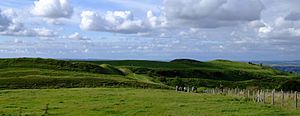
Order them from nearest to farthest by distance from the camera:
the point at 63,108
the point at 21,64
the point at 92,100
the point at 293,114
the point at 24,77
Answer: the point at 293,114, the point at 63,108, the point at 92,100, the point at 24,77, the point at 21,64

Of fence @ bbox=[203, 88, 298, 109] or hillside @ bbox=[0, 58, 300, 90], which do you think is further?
hillside @ bbox=[0, 58, 300, 90]

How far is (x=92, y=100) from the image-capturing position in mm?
41125

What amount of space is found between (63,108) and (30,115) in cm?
474

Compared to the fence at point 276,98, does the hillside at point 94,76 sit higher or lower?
higher

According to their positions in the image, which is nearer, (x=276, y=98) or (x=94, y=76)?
(x=276, y=98)

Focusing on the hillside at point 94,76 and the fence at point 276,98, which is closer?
the fence at point 276,98

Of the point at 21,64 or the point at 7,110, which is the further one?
the point at 21,64

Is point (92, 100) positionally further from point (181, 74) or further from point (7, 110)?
point (181, 74)

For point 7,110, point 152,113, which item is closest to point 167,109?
point 152,113

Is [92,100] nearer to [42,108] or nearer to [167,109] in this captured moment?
[42,108]

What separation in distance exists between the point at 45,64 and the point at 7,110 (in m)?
66.6

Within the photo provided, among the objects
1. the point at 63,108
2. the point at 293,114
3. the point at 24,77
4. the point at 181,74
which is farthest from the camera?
the point at 181,74

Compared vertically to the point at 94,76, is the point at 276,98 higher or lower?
lower

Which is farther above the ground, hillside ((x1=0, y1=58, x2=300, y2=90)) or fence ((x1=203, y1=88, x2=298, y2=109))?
hillside ((x1=0, y1=58, x2=300, y2=90))
